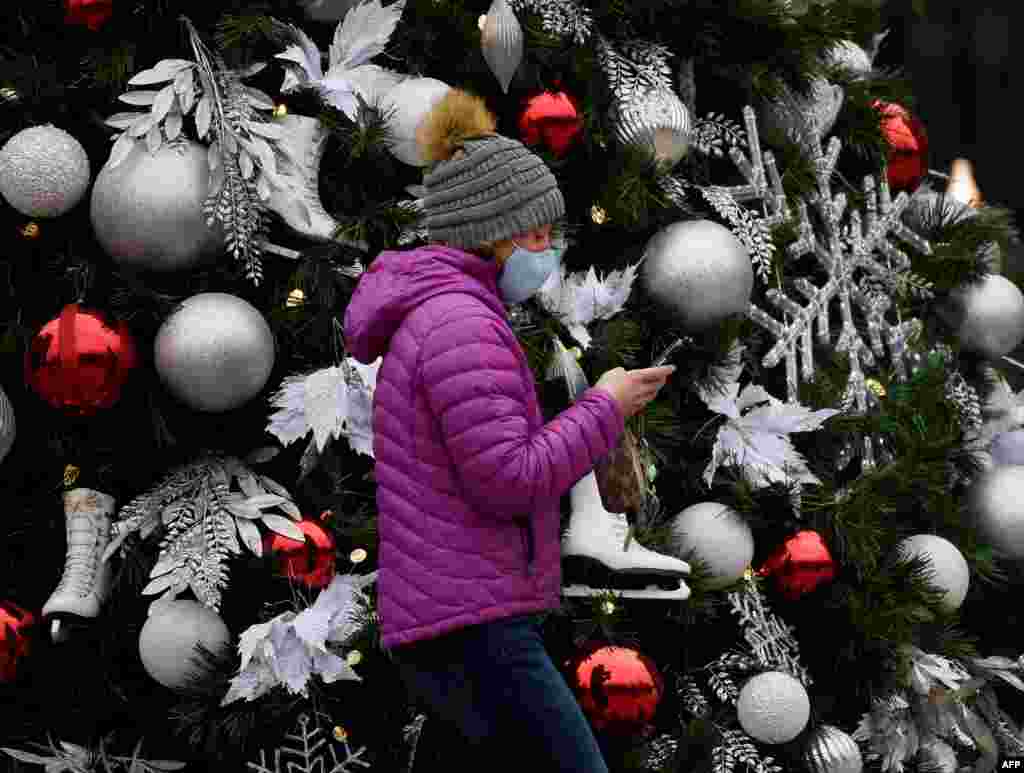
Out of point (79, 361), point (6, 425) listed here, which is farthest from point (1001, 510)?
point (6, 425)

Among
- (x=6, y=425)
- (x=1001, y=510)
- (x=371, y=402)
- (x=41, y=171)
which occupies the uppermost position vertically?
(x=41, y=171)

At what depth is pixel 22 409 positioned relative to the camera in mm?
3508

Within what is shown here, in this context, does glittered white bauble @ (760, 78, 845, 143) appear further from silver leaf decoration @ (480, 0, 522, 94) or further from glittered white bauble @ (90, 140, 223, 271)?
glittered white bauble @ (90, 140, 223, 271)

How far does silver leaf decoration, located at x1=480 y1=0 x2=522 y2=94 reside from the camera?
358 cm

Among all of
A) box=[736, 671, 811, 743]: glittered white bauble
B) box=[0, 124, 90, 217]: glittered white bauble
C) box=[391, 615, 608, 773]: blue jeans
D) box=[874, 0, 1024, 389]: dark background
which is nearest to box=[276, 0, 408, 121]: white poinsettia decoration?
box=[0, 124, 90, 217]: glittered white bauble

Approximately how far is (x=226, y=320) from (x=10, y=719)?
3.30ft

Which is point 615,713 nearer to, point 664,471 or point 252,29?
point 664,471

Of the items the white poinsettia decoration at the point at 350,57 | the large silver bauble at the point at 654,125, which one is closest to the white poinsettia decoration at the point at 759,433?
the large silver bauble at the point at 654,125

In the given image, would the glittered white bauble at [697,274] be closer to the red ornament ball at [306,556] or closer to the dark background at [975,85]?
the red ornament ball at [306,556]

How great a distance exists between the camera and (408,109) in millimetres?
3543

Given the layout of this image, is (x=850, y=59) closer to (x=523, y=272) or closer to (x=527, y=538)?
(x=523, y=272)

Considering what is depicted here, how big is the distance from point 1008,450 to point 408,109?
6.98 feet

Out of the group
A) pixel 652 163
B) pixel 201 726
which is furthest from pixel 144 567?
pixel 652 163

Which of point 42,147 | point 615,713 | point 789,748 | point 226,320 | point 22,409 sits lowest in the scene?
point 789,748
